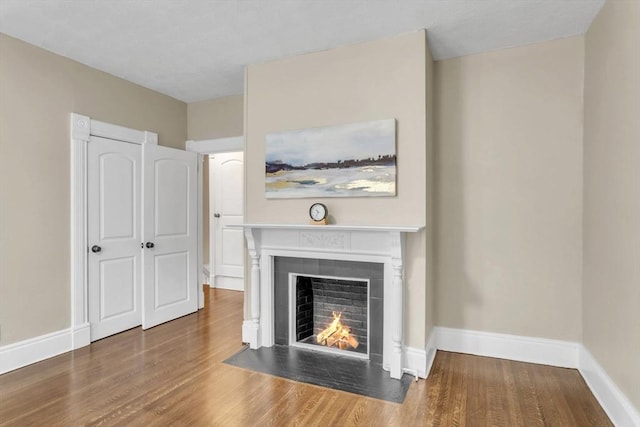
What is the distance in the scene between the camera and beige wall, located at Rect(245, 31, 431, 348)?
9.21ft

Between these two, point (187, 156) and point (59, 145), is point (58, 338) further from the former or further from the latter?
point (187, 156)

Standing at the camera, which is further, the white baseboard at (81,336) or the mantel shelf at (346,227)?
the white baseboard at (81,336)

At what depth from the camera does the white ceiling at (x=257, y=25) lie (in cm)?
246

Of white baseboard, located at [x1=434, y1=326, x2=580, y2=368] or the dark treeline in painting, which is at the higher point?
the dark treeline in painting

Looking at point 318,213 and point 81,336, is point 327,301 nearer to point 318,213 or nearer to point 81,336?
point 318,213

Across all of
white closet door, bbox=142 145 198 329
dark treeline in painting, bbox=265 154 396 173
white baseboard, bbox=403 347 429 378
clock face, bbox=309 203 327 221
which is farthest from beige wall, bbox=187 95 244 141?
white baseboard, bbox=403 347 429 378

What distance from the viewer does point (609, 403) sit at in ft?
7.35

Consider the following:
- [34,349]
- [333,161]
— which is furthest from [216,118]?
[34,349]

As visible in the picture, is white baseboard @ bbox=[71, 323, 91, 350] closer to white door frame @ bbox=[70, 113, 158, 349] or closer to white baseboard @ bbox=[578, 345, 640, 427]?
white door frame @ bbox=[70, 113, 158, 349]

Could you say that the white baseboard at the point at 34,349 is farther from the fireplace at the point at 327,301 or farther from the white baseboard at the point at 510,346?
the white baseboard at the point at 510,346

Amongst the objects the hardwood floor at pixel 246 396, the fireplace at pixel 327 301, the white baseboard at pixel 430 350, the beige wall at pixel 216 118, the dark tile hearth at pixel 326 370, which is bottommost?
the hardwood floor at pixel 246 396

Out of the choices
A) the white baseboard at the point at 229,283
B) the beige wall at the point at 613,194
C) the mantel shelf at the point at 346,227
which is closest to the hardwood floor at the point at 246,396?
the beige wall at the point at 613,194

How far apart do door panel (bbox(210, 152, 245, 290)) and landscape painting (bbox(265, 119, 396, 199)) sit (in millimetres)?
2690

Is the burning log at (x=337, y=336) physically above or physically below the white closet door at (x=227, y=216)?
below
